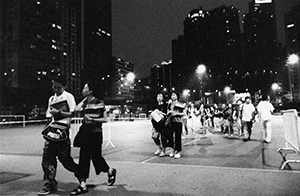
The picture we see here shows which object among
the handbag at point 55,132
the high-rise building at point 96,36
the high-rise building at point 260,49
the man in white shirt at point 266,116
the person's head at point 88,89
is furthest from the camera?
the high-rise building at point 96,36

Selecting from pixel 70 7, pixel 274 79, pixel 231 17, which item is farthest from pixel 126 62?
pixel 274 79

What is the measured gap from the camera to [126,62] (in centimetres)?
19788

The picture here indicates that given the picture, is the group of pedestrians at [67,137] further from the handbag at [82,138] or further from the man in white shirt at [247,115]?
the man in white shirt at [247,115]

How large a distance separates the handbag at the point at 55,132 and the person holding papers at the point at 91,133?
10.2 inches

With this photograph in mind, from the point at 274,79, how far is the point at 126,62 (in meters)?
130

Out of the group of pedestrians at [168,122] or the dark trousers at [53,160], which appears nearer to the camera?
the dark trousers at [53,160]

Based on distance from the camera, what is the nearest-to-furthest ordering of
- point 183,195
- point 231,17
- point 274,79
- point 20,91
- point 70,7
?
point 183,195, point 20,91, point 274,79, point 70,7, point 231,17

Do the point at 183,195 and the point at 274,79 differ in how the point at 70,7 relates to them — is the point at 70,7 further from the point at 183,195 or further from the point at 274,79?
the point at 183,195

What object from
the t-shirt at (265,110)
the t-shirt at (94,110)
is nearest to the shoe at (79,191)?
the t-shirt at (94,110)

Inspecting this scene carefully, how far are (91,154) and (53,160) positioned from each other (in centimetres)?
66

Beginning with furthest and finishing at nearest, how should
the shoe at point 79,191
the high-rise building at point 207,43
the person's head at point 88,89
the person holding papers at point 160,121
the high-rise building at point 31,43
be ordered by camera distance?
the high-rise building at point 207,43
the high-rise building at point 31,43
the person holding papers at point 160,121
the person's head at point 88,89
the shoe at point 79,191

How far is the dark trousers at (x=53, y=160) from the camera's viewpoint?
438cm

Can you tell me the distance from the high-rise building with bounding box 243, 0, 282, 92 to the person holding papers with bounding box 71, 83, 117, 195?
83077 mm

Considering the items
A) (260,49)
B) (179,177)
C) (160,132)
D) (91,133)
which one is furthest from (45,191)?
(260,49)
